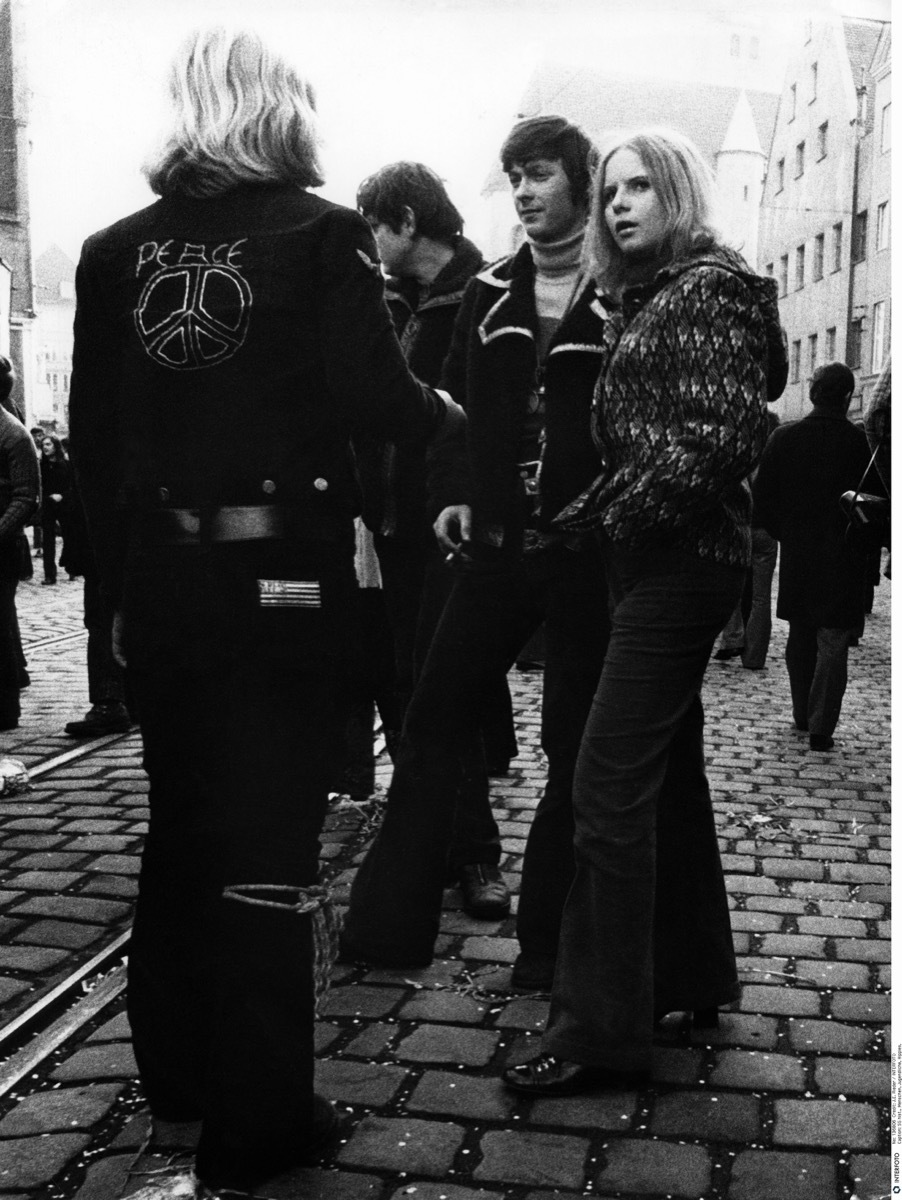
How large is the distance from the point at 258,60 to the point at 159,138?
0.74 feet

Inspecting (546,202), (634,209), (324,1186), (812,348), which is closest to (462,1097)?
(324,1186)

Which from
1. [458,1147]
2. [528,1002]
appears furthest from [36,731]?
[458,1147]

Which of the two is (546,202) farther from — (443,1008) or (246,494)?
(443,1008)

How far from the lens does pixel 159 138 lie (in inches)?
109

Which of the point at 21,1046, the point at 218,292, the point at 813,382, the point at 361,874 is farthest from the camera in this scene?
the point at 813,382

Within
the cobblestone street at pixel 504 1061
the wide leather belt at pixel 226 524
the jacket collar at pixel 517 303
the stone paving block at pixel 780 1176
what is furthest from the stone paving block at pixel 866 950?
the wide leather belt at pixel 226 524

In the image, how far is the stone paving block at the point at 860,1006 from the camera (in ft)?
12.0

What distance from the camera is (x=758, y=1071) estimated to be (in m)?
3.32

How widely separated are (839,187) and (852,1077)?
3.21 m

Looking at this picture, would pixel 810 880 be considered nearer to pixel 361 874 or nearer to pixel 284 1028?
pixel 361 874

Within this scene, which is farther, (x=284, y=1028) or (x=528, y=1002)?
(x=528, y=1002)

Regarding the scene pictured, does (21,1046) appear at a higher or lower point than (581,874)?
lower

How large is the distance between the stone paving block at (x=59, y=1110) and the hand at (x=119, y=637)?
922 mm

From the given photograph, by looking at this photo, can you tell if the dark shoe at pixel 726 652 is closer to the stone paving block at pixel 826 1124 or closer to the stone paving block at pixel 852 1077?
the stone paving block at pixel 852 1077
